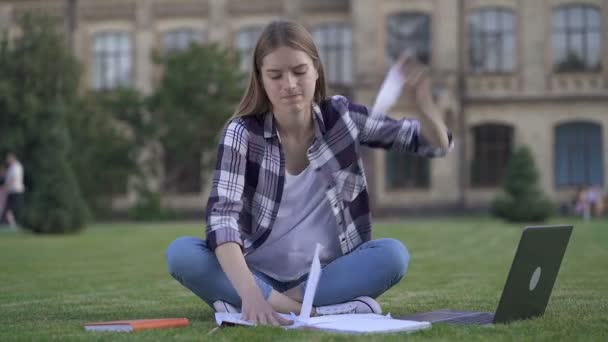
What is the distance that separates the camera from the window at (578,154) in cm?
3347

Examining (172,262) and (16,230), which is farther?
(16,230)

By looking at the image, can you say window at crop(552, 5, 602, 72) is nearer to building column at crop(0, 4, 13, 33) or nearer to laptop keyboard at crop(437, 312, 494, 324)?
building column at crop(0, 4, 13, 33)

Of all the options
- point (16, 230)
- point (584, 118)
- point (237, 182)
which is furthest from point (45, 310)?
point (584, 118)

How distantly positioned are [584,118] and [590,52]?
6.88 ft

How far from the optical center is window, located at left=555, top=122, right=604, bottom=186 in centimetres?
3347

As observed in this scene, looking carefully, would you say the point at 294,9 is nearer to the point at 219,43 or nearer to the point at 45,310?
the point at 219,43

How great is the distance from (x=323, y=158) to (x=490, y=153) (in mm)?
Answer: 29327

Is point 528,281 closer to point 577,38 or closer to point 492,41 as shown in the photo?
point 492,41

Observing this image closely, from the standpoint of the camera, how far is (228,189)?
17.0 ft

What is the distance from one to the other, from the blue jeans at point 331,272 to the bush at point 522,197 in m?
23.0

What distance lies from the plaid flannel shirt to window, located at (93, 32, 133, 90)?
31408mm

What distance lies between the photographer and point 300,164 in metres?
5.52

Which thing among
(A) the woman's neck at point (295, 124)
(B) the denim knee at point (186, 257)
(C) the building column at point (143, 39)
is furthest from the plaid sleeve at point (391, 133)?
(C) the building column at point (143, 39)

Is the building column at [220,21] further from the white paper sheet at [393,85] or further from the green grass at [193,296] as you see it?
the white paper sheet at [393,85]
